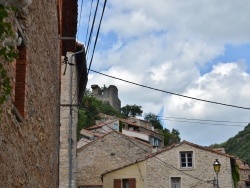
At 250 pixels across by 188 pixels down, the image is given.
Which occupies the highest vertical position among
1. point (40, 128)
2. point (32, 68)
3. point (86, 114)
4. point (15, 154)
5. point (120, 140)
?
point (86, 114)

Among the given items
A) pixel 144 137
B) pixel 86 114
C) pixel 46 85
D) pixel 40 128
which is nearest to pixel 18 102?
pixel 40 128

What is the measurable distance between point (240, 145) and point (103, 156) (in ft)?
127

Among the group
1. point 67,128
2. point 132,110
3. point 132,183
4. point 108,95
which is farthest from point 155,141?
point 108,95

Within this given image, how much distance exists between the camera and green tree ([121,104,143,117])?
318 feet

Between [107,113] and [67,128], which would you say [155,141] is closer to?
[107,113]

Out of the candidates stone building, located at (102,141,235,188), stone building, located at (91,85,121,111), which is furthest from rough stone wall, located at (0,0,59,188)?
stone building, located at (91,85,121,111)

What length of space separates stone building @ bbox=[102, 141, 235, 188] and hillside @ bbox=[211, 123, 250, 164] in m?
34.7

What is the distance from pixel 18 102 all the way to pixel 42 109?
179 centimetres

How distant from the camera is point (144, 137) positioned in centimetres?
5750

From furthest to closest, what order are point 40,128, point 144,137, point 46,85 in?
1. point 144,137
2. point 46,85
3. point 40,128

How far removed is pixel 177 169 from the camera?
1319 inches

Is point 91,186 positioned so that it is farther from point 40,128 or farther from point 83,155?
point 40,128

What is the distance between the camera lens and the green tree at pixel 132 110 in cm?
9681

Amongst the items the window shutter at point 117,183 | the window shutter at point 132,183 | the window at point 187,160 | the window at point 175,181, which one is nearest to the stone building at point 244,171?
the window at point 187,160
